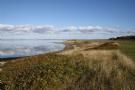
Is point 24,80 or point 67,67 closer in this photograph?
point 24,80

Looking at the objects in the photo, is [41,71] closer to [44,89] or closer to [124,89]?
[44,89]

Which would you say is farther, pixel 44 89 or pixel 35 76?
pixel 35 76

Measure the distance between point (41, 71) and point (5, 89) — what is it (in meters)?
2.43

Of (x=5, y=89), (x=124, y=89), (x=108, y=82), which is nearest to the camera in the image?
(x=124, y=89)

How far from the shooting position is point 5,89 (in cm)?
1088

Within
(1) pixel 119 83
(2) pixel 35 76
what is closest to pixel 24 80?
(2) pixel 35 76

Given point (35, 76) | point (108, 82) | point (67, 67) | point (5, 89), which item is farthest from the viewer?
point (67, 67)

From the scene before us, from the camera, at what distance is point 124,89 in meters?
10.2

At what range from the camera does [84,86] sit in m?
11.1

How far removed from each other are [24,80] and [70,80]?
1915mm

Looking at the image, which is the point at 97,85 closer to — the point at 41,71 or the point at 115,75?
the point at 115,75

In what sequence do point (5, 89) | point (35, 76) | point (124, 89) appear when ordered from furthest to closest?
point (35, 76) → point (5, 89) → point (124, 89)

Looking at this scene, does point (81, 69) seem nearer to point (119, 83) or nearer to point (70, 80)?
point (70, 80)

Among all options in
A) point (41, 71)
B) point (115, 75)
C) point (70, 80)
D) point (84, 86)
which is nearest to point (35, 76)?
point (41, 71)
